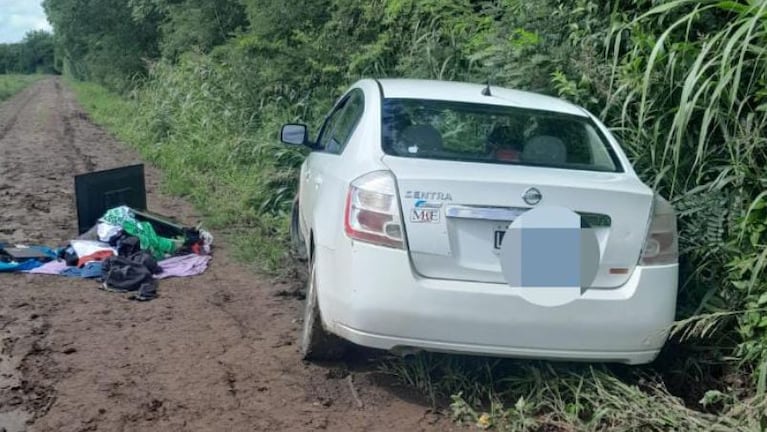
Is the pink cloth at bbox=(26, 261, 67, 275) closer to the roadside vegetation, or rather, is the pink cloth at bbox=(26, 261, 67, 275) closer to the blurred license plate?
the roadside vegetation

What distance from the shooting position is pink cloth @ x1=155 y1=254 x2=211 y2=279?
6.17m

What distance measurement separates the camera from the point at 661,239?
360 cm

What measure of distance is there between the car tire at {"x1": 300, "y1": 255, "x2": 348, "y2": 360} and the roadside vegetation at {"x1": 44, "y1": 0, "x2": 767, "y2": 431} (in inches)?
12.3

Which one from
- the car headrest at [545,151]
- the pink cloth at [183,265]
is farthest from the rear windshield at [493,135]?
the pink cloth at [183,265]

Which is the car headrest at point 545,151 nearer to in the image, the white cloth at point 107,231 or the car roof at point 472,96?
the car roof at point 472,96

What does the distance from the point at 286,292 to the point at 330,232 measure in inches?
85.9

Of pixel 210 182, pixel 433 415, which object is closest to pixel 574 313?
pixel 433 415

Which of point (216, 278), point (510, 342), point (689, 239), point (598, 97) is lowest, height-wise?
point (216, 278)

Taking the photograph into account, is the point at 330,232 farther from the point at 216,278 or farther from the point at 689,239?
the point at 216,278

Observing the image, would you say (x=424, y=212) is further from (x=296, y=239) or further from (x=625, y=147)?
(x=296, y=239)

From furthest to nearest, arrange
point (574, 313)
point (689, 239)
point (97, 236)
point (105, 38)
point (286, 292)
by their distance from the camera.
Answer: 1. point (105, 38)
2. point (97, 236)
3. point (286, 292)
4. point (689, 239)
5. point (574, 313)

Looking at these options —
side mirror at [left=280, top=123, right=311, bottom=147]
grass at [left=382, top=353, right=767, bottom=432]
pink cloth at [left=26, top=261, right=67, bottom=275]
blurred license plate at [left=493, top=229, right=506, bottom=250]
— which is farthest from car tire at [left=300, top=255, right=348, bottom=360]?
pink cloth at [left=26, top=261, right=67, bottom=275]

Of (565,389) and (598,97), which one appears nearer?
(565,389)

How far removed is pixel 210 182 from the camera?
1013 centimetres
